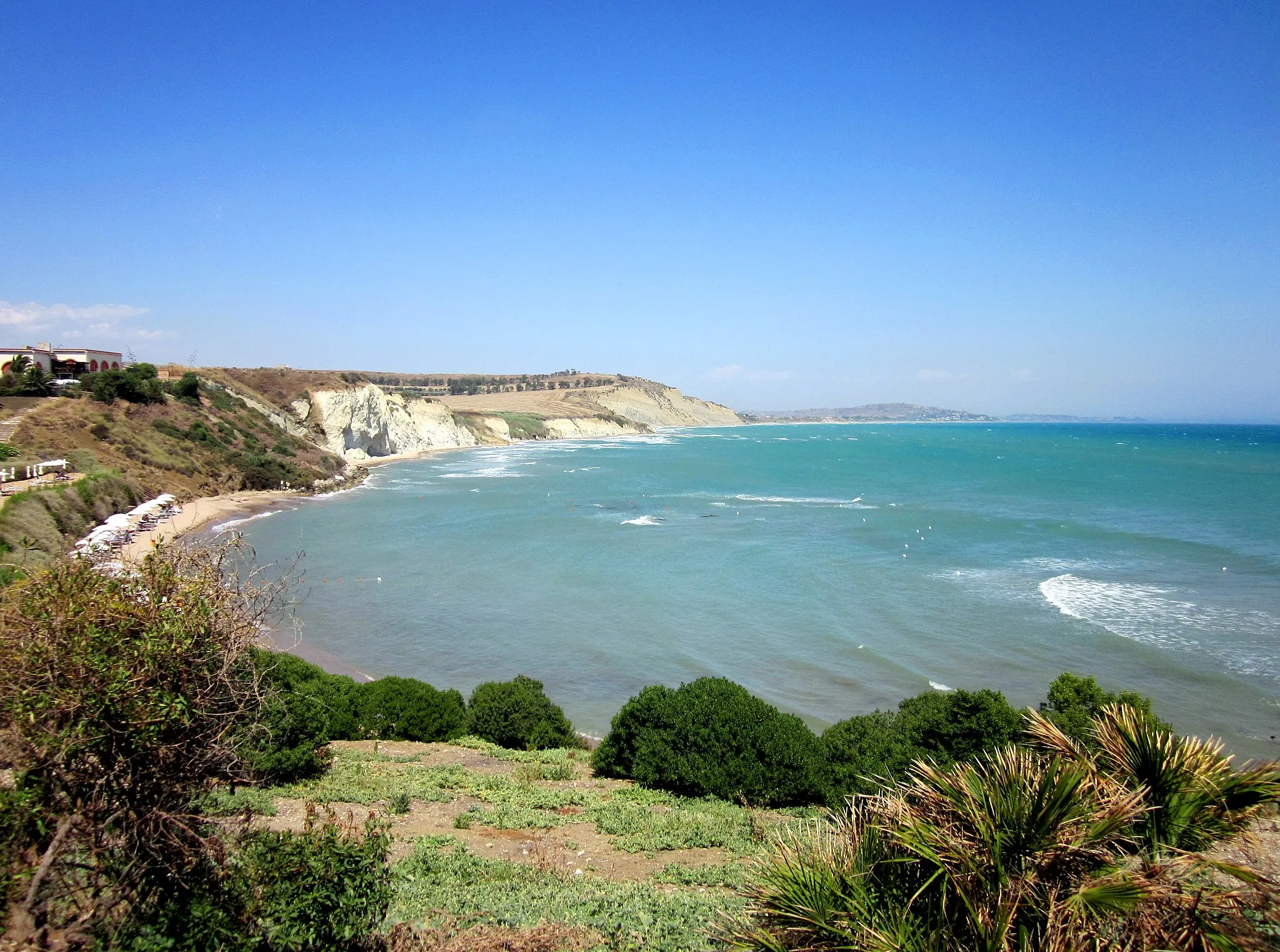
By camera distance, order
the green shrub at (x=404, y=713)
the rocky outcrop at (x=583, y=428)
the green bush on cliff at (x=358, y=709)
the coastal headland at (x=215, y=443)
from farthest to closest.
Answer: the rocky outcrop at (x=583, y=428) → the coastal headland at (x=215, y=443) → the green shrub at (x=404, y=713) → the green bush on cliff at (x=358, y=709)

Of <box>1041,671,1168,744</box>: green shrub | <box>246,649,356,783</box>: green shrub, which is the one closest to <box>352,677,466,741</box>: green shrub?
<box>246,649,356,783</box>: green shrub

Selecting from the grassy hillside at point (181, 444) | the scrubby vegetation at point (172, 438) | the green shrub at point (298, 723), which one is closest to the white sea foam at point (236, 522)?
the grassy hillside at point (181, 444)

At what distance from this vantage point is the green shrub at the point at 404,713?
14164 mm

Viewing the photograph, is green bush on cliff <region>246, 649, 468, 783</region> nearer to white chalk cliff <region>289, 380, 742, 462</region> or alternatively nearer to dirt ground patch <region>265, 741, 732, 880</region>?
dirt ground patch <region>265, 741, 732, 880</region>

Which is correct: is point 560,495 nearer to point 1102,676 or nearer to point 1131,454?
point 1102,676

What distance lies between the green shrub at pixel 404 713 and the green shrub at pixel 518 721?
410mm

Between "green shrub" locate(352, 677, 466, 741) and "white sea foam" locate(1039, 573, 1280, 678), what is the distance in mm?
18926

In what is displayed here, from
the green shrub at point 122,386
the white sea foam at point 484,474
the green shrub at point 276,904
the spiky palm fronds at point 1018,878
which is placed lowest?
the white sea foam at point 484,474

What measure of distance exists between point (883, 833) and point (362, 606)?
952 inches

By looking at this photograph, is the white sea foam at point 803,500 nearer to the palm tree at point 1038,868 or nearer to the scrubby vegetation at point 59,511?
the scrubby vegetation at point 59,511

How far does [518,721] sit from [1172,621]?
20674 millimetres

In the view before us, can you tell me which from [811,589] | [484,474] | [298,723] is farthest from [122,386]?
[298,723]

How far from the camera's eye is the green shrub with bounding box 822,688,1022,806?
10852mm

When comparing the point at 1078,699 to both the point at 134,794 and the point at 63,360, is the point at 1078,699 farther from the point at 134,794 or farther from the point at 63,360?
the point at 63,360
